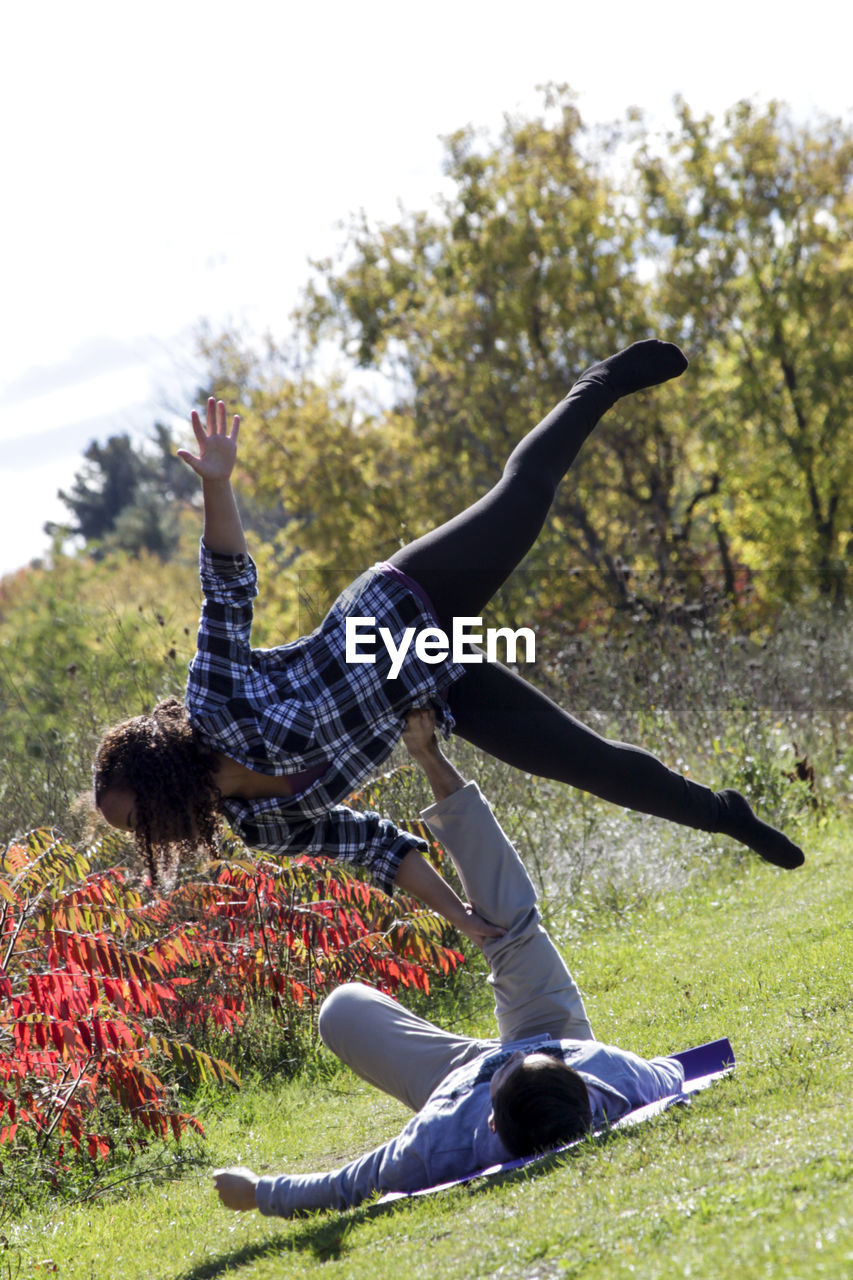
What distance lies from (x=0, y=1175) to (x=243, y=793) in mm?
2024

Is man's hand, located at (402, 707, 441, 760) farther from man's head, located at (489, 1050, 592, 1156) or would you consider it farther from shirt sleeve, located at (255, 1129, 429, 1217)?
shirt sleeve, located at (255, 1129, 429, 1217)

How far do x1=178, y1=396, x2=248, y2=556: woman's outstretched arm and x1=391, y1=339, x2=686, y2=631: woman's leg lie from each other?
1.74 ft

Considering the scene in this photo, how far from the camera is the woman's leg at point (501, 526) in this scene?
3795 millimetres

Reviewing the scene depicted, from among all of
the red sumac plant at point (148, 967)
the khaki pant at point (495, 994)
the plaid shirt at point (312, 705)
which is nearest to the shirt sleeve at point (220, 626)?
the plaid shirt at point (312, 705)

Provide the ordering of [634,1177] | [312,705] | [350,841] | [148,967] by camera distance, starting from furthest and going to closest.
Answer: [148,967] < [350,841] < [312,705] < [634,1177]

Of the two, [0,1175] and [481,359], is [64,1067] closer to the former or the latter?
[0,1175]

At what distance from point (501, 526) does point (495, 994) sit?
4.86ft

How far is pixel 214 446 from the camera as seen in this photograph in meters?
3.43

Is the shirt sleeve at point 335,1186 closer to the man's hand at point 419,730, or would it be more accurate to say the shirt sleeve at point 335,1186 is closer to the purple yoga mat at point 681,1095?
the purple yoga mat at point 681,1095

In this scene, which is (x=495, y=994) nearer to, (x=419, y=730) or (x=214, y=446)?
(x=419, y=730)

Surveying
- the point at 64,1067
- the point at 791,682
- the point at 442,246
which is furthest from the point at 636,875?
the point at 442,246

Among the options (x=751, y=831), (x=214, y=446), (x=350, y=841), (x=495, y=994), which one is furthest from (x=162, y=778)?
(x=751, y=831)

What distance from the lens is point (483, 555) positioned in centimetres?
381

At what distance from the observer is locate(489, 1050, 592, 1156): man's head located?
306cm
